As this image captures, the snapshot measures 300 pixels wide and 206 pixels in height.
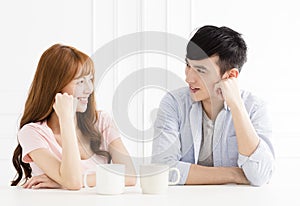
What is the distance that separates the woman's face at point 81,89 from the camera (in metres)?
1.61

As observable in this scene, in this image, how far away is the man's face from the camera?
5.71 feet

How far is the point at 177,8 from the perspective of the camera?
9.53 ft

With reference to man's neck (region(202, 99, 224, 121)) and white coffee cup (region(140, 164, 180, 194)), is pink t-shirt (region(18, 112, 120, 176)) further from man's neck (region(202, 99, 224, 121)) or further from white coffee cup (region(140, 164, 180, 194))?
man's neck (region(202, 99, 224, 121))

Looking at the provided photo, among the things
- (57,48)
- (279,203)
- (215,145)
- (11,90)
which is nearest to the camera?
(279,203)

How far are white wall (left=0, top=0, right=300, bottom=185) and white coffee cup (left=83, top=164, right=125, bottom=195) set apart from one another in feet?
4.30

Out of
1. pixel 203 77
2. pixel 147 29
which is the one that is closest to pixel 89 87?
pixel 203 77

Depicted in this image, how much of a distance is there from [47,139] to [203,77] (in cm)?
58

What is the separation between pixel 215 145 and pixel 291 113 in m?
1.29

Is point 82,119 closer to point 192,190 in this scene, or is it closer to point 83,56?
point 83,56

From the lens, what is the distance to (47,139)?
1.70 m

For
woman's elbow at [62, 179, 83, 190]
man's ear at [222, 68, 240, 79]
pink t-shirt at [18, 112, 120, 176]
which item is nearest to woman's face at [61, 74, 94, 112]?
pink t-shirt at [18, 112, 120, 176]

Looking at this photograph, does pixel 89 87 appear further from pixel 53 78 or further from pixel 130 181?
pixel 130 181

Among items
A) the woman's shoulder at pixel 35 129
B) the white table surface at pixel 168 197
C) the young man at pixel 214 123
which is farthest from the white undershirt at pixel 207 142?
the woman's shoulder at pixel 35 129

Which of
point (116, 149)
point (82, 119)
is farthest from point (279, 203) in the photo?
point (82, 119)
